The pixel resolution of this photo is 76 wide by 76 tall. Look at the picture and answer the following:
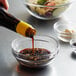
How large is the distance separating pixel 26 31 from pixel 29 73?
0.15 m

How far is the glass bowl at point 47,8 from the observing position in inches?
51.8

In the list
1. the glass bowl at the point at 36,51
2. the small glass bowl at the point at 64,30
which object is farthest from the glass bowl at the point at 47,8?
the glass bowl at the point at 36,51

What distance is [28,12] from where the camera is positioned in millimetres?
1480

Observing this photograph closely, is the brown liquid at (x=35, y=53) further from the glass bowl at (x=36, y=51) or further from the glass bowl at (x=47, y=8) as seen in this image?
the glass bowl at (x=47, y=8)

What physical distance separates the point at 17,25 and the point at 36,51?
12cm

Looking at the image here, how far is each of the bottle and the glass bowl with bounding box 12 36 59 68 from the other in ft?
0.22

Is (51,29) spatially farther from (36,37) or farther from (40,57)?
(40,57)

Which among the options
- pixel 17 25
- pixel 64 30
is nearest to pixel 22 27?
pixel 17 25

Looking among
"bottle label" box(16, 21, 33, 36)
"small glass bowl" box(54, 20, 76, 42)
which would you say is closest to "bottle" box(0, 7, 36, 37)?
"bottle label" box(16, 21, 33, 36)

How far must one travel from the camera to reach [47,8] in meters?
1.31

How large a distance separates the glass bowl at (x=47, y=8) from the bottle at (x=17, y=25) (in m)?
0.23

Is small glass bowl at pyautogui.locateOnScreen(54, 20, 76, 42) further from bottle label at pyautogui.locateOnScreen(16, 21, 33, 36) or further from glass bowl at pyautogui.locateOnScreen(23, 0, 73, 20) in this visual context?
bottle label at pyautogui.locateOnScreen(16, 21, 33, 36)

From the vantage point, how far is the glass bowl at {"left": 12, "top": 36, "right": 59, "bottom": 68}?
1.01m

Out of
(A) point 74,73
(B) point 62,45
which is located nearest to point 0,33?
(B) point 62,45
